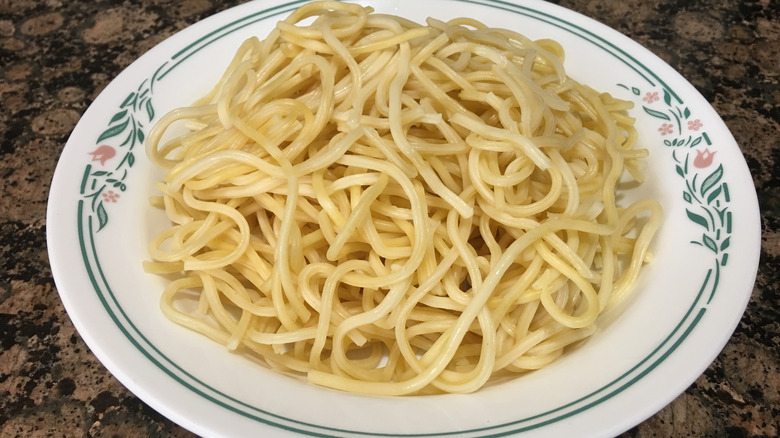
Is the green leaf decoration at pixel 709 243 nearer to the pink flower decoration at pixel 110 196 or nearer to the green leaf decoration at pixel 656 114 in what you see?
the green leaf decoration at pixel 656 114

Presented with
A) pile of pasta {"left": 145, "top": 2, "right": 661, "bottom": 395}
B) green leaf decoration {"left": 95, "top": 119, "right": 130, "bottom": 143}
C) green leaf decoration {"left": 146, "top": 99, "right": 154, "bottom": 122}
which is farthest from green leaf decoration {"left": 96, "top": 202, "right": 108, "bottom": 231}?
green leaf decoration {"left": 146, "top": 99, "right": 154, "bottom": 122}

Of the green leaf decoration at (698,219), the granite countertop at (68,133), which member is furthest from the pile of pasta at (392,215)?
the granite countertop at (68,133)

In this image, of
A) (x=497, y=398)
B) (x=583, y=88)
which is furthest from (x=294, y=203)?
(x=583, y=88)

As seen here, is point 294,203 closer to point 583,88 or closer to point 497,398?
point 497,398

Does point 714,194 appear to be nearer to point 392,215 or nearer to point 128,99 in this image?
point 392,215

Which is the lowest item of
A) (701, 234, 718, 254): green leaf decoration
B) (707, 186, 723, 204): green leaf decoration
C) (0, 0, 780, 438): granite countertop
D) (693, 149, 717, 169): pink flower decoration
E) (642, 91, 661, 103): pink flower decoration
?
(0, 0, 780, 438): granite countertop

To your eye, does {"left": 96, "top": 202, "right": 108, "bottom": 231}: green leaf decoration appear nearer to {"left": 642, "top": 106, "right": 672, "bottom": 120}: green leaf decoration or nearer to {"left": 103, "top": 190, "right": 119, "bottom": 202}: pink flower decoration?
{"left": 103, "top": 190, "right": 119, "bottom": 202}: pink flower decoration

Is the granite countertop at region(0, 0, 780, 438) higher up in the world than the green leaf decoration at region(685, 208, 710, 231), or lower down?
lower down
